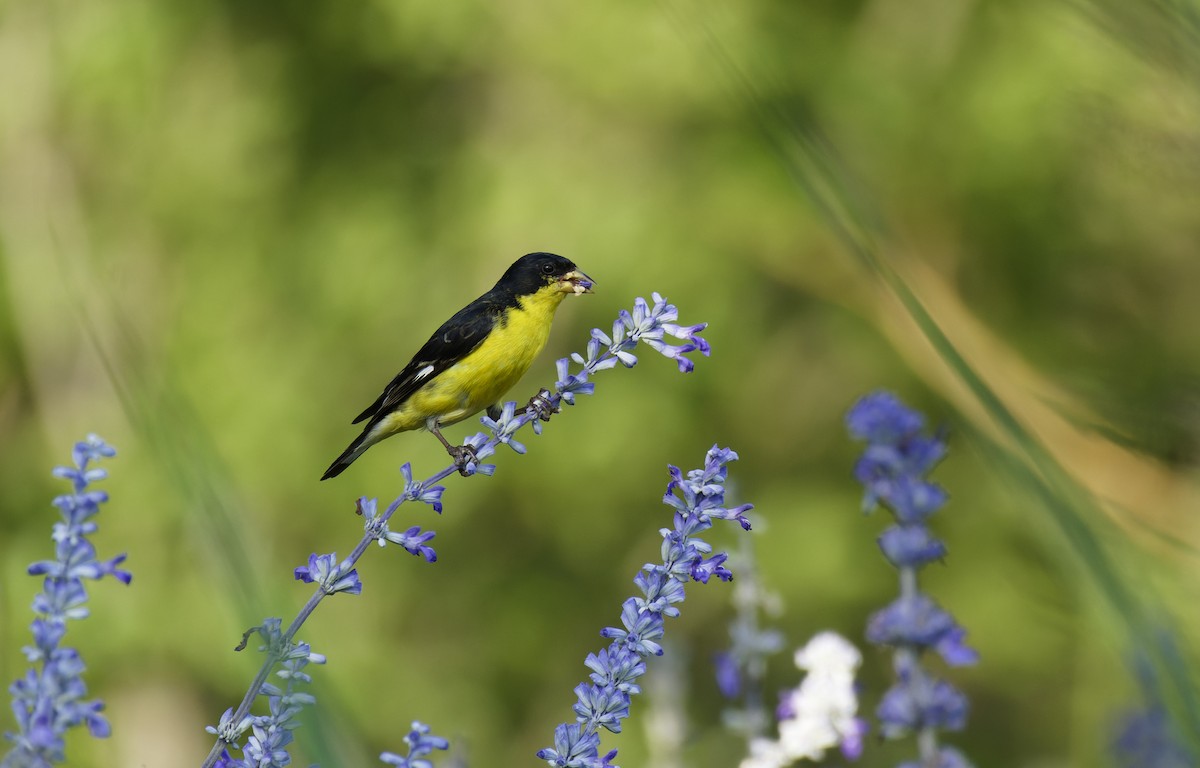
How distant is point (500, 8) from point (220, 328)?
275 centimetres

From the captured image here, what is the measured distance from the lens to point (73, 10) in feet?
31.3

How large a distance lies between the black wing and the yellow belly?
0.02m

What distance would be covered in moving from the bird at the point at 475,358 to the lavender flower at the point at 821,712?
1101 millimetres

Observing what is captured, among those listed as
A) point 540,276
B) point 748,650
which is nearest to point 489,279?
point 540,276

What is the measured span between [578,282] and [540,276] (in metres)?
0.12

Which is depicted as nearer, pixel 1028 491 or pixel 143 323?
pixel 1028 491

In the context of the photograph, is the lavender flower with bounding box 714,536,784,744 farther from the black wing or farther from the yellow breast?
the black wing

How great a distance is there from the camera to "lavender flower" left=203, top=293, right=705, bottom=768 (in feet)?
3.46

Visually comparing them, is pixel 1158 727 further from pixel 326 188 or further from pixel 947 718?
pixel 326 188

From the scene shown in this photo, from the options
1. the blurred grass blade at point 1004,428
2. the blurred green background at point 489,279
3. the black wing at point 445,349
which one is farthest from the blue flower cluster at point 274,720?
the blurred green background at point 489,279

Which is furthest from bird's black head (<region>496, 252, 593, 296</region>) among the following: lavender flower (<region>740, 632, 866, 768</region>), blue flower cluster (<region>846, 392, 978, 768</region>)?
blue flower cluster (<region>846, 392, 978, 768</region>)

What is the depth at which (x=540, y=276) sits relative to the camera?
3.00 m

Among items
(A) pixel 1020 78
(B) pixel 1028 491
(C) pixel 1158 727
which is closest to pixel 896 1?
(A) pixel 1020 78

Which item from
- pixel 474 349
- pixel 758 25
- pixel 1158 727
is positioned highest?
pixel 758 25
